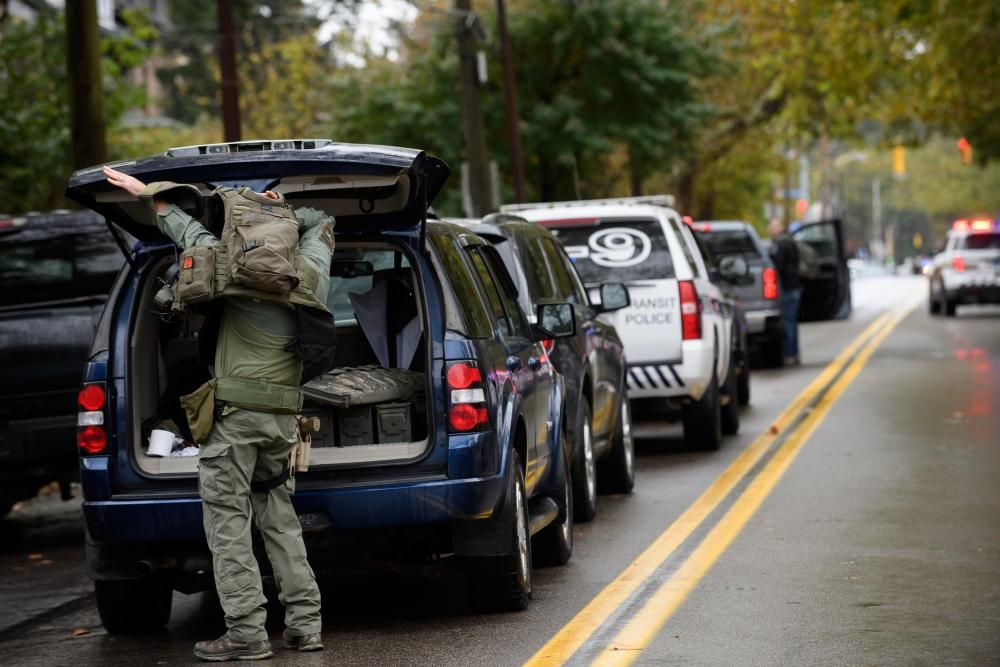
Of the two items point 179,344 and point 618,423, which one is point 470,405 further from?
point 618,423

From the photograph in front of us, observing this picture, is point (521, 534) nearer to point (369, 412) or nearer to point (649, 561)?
point (369, 412)

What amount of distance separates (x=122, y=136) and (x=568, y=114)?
1108 cm

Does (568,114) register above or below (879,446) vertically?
above

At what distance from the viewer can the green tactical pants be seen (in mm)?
6965

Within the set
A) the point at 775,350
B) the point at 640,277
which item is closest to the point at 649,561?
the point at 640,277

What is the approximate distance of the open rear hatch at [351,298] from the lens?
282 inches

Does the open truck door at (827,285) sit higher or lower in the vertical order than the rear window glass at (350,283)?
lower

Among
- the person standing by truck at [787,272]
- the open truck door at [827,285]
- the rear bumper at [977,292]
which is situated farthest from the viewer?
the rear bumper at [977,292]

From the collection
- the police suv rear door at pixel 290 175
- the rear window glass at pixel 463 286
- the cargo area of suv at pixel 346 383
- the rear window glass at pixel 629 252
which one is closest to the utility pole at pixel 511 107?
the rear window glass at pixel 629 252

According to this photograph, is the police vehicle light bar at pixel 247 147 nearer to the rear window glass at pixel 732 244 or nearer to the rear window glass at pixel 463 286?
the rear window glass at pixel 463 286

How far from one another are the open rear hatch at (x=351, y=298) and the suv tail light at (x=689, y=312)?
549 cm

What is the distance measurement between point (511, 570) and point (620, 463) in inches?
166

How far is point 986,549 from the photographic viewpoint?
9406mm

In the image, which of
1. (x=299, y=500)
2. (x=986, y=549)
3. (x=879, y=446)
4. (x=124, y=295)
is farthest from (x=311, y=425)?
(x=879, y=446)
